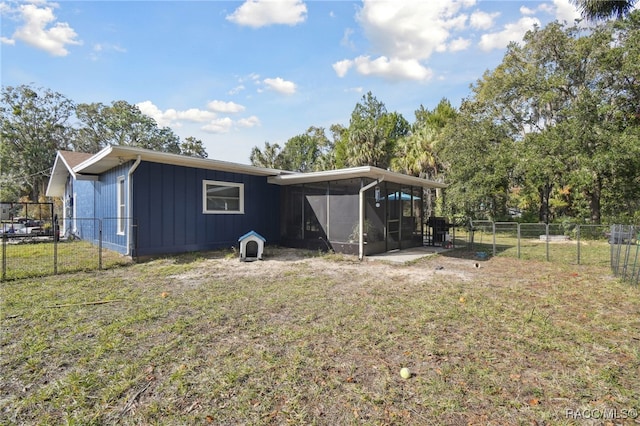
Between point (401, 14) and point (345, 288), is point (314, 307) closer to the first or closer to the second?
point (345, 288)

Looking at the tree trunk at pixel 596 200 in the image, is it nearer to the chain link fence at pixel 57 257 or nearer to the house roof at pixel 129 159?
the house roof at pixel 129 159

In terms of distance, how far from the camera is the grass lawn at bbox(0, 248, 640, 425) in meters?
2.06

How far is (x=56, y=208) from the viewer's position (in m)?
18.7

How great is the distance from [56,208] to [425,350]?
2290 centimetres

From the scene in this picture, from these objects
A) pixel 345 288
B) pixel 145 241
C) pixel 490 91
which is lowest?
pixel 345 288

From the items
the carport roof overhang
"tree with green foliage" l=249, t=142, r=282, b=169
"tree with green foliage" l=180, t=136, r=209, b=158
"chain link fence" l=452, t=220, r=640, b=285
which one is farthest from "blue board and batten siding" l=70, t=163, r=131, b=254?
"tree with green foliage" l=180, t=136, r=209, b=158

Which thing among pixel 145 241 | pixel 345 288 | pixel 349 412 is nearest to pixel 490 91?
pixel 345 288

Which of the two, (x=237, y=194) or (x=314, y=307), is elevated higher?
(x=237, y=194)

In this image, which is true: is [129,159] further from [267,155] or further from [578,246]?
[267,155]

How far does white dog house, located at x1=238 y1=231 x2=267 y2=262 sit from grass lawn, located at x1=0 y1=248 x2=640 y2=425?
2386 millimetres

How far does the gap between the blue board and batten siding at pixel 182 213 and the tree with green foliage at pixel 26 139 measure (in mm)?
23494

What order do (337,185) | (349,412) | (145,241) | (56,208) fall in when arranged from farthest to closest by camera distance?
(56,208) → (337,185) → (145,241) → (349,412)

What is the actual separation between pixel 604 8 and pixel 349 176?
626 centimetres

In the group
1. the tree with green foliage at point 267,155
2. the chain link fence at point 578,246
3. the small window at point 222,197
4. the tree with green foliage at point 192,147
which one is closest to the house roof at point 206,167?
the small window at point 222,197
